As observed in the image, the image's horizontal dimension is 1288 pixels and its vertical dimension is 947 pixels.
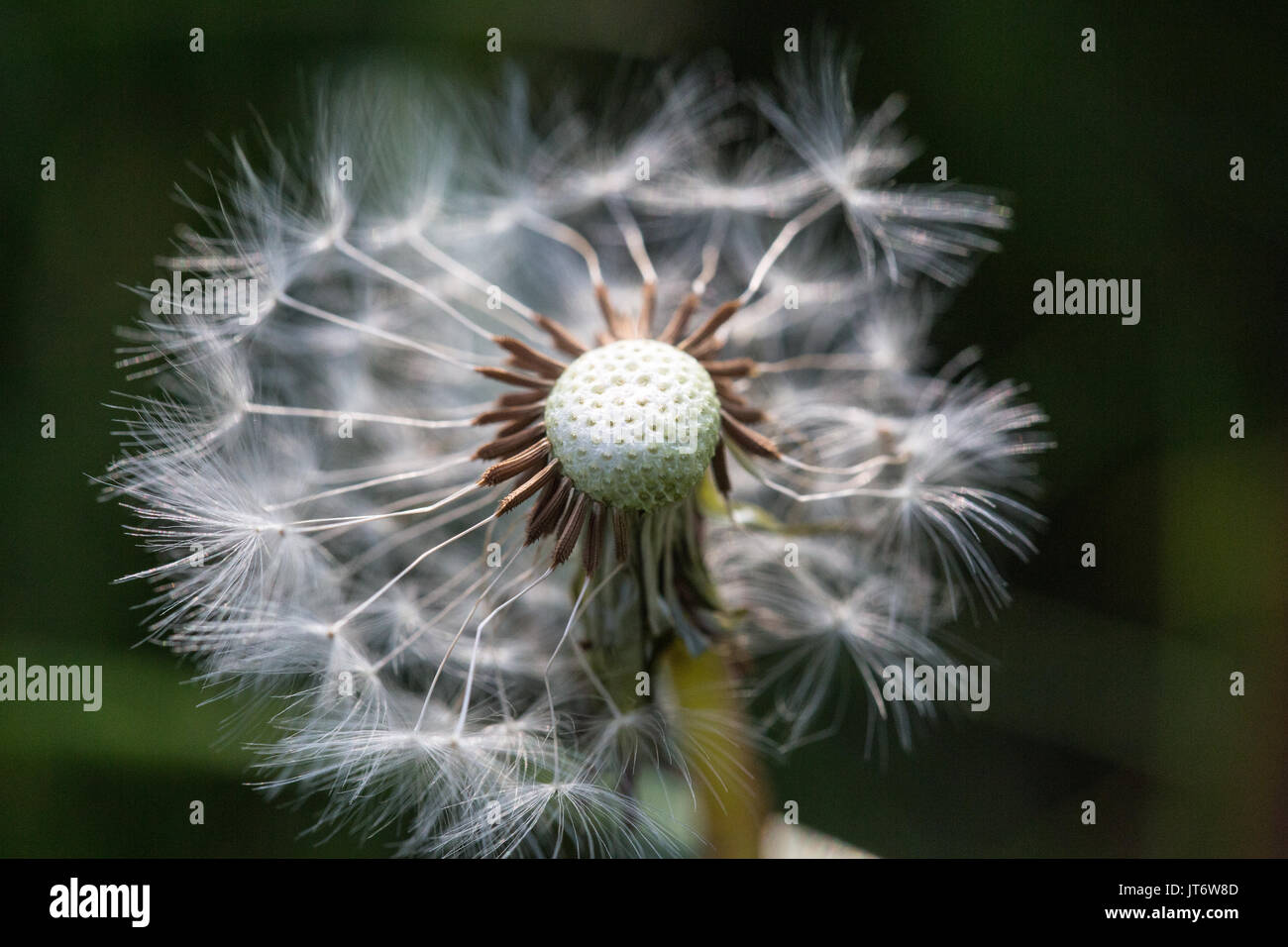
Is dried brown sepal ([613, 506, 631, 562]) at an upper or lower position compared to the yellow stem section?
upper

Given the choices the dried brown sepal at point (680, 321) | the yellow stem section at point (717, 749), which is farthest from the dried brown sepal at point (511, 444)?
the yellow stem section at point (717, 749)

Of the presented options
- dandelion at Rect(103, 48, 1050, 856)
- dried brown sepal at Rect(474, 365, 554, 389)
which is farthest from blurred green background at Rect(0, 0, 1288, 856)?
dried brown sepal at Rect(474, 365, 554, 389)

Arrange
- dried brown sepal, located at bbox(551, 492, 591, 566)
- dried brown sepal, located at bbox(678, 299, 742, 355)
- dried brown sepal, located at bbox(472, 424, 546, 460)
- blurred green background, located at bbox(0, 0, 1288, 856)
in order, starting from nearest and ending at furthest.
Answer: dried brown sepal, located at bbox(551, 492, 591, 566)
dried brown sepal, located at bbox(472, 424, 546, 460)
dried brown sepal, located at bbox(678, 299, 742, 355)
blurred green background, located at bbox(0, 0, 1288, 856)

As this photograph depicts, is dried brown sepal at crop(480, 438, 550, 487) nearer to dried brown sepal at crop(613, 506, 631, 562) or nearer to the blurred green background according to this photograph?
dried brown sepal at crop(613, 506, 631, 562)

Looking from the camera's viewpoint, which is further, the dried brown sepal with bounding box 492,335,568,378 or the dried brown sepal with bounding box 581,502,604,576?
the dried brown sepal with bounding box 492,335,568,378

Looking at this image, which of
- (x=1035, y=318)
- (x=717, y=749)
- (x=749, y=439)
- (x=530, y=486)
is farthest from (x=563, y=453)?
(x=1035, y=318)

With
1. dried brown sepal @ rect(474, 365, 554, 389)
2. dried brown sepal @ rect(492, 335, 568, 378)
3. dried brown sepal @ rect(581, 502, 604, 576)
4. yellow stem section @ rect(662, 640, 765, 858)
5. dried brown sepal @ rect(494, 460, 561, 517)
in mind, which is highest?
dried brown sepal @ rect(492, 335, 568, 378)

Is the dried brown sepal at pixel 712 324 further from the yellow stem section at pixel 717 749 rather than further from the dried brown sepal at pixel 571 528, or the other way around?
the yellow stem section at pixel 717 749
